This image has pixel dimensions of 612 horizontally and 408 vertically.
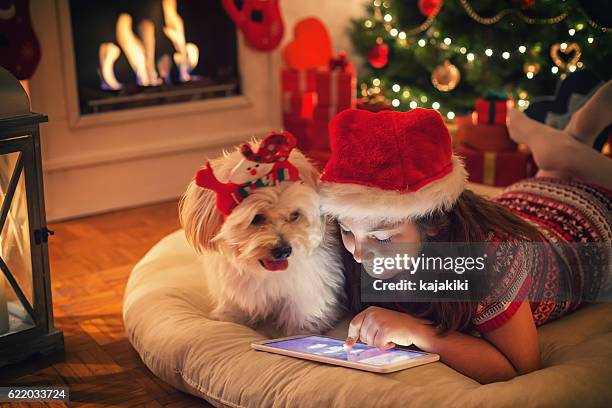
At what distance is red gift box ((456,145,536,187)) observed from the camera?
3.30 m

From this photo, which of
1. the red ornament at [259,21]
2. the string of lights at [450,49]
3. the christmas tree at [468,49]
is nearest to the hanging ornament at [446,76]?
the christmas tree at [468,49]

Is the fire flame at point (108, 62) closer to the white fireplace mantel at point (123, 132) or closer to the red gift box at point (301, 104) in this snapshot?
the white fireplace mantel at point (123, 132)

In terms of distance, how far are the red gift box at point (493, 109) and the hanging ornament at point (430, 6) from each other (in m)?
0.58

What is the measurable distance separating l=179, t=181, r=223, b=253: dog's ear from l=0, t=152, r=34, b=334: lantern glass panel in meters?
0.46

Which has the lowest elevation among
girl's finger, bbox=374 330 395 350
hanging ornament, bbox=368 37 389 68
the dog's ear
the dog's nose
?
girl's finger, bbox=374 330 395 350

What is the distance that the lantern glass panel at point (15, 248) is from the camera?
185cm

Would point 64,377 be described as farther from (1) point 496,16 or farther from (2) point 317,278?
(1) point 496,16

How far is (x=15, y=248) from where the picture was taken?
1897mm

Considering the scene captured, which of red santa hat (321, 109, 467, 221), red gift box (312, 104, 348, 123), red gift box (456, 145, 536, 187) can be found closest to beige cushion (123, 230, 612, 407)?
red santa hat (321, 109, 467, 221)

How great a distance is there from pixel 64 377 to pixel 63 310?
51 centimetres

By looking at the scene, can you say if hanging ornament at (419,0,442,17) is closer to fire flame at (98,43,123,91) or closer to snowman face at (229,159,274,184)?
fire flame at (98,43,123,91)

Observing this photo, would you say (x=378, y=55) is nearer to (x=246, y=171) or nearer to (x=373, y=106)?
(x=373, y=106)

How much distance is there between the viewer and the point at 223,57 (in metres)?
3.97

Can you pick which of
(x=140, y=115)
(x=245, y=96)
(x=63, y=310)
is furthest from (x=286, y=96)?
(x=63, y=310)
